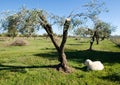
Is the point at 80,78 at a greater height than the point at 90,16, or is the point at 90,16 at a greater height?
the point at 90,16

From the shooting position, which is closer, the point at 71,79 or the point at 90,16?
the point at 71,79

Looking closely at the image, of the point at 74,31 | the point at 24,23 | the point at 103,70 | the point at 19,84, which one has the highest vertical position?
the point at 24,23

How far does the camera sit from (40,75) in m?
24.1

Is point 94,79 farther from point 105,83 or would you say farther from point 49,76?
point 49,76

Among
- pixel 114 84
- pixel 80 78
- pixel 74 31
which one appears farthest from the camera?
pixel 74 31

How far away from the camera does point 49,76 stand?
23.9 metres

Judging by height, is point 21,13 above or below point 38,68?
above

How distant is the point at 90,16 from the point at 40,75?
7.80 metres

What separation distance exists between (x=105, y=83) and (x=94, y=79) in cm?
134

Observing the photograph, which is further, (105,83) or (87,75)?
(87,75)

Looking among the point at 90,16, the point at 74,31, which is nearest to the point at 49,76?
the point at 74,31

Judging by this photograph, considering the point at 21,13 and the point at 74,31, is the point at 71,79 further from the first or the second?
the point at 21,13

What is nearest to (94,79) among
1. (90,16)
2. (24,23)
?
(90,16)

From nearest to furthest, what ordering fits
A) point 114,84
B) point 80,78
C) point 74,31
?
point 114,84, point 80,78, point 74,31
